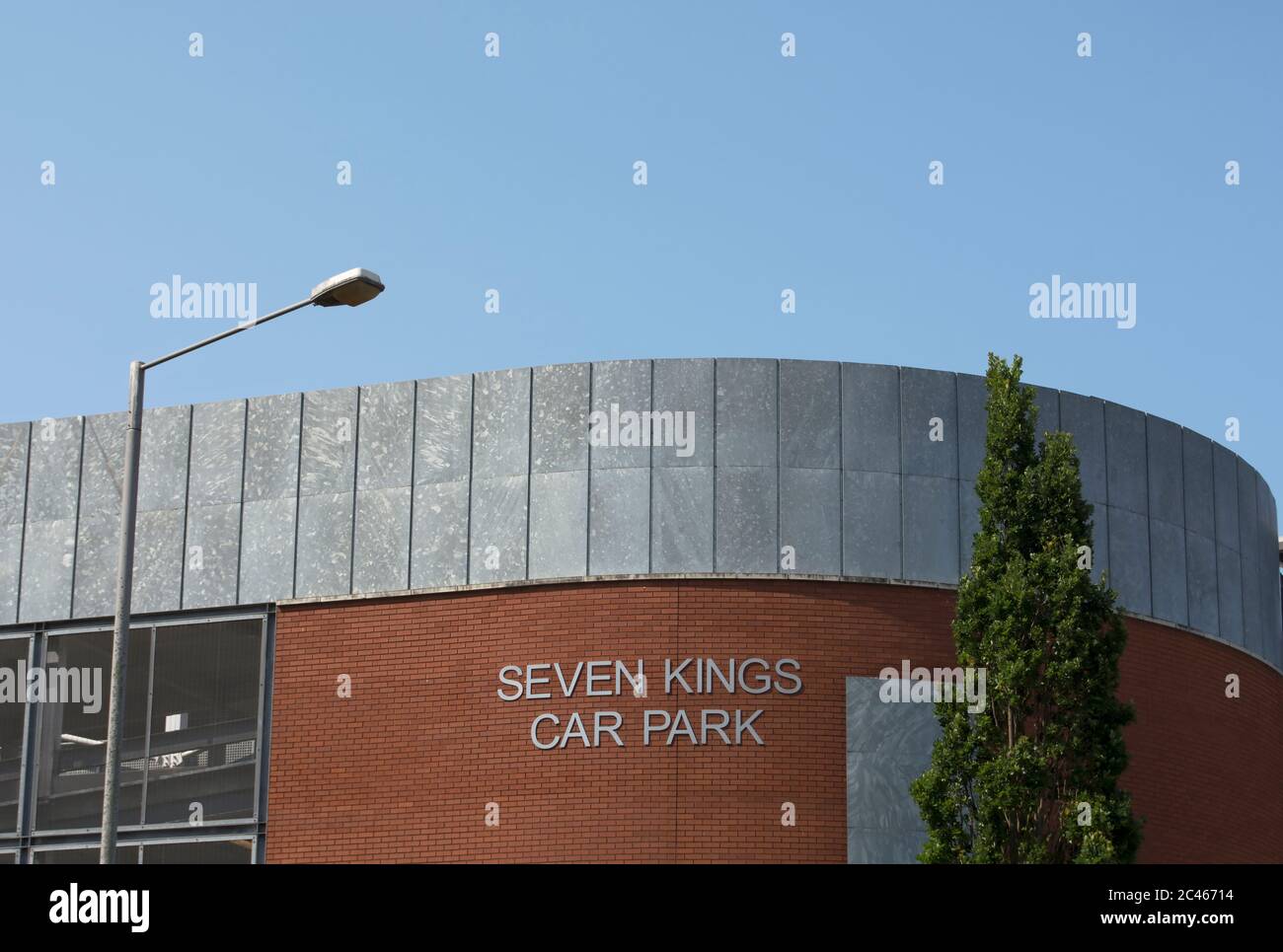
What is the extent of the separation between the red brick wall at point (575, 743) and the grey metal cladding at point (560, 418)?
1891 millimetres

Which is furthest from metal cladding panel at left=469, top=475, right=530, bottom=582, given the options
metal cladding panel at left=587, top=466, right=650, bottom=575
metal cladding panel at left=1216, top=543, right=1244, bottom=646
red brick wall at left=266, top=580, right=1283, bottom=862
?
metal cladding panel at left=1216, top=543, right=1244, bottom=646

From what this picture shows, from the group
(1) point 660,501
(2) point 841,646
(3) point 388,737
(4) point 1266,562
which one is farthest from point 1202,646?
(3) point 388,737

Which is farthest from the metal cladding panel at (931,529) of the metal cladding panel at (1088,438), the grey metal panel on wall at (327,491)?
the grey metal panel on wall at (327,491)

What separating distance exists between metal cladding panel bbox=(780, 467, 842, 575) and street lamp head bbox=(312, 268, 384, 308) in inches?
345

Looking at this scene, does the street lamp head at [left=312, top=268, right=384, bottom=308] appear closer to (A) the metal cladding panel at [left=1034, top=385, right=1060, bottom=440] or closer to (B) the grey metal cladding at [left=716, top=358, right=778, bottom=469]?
(B) the grey metal cladding at [left=716, top=358, right=778, bottom=469]

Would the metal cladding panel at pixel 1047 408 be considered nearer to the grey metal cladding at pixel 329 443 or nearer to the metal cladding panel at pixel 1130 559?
the metal cladding panel at pixel 1130 559

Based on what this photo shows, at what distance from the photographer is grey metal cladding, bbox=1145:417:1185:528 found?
28.2 m

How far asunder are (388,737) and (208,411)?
5953 mm
